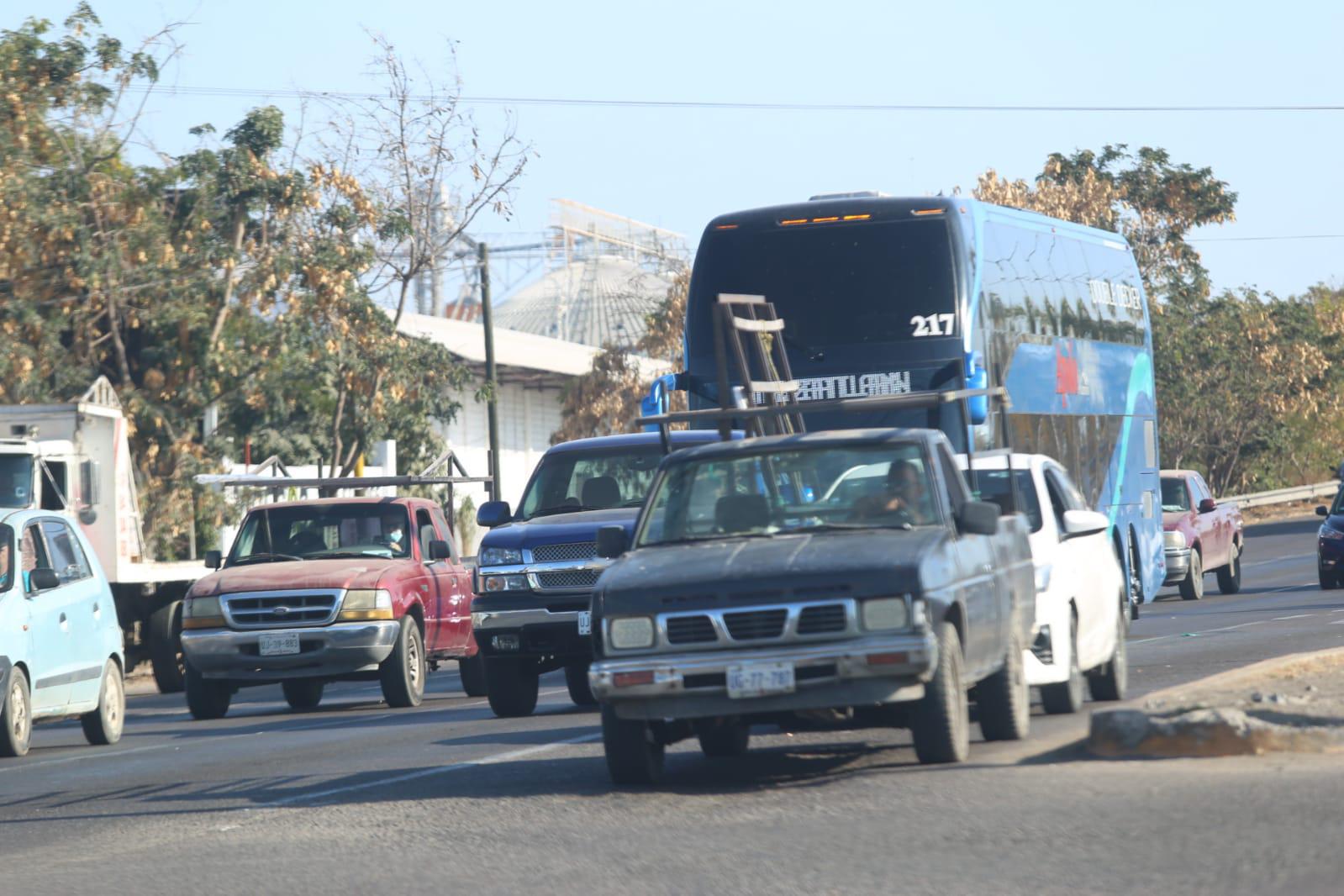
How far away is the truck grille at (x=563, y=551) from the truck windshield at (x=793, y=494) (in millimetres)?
4539

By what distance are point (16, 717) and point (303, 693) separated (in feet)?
17.6

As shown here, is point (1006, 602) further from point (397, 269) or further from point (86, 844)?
point (397, 269)

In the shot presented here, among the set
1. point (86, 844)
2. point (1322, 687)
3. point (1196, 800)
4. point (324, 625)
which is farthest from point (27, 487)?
point (1196, 800)

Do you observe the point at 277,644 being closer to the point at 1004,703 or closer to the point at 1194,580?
the point at 1004,703

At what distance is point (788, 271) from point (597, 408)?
3101 centimetres

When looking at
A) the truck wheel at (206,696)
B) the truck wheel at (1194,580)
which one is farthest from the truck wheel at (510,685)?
the truck wheel at (1194,580)

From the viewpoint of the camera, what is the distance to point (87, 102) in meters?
29.9

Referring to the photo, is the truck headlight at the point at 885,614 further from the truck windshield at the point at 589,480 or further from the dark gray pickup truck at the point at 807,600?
the truck windshield at the point at 589,480

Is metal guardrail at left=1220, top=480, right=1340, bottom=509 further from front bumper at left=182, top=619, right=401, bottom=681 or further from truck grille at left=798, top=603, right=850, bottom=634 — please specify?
truck grille at left=798, top=603, right=850, bottom=634

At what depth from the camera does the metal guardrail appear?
53.7m

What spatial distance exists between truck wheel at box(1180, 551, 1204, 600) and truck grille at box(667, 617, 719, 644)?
1994 centimetres

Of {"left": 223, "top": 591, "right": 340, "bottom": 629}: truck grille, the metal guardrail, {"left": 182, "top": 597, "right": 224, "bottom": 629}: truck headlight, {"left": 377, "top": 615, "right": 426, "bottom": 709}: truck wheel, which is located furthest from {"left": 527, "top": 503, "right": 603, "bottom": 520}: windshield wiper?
the metal guardrail

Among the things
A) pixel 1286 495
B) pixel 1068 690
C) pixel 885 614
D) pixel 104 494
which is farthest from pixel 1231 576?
pixel 1286 495

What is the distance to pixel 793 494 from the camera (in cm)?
1066
